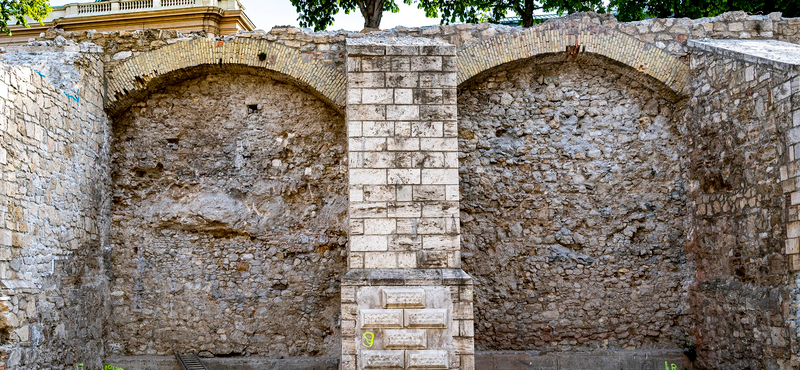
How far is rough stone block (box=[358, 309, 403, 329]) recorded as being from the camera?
5.57 meters

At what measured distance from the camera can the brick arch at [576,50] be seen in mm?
7340

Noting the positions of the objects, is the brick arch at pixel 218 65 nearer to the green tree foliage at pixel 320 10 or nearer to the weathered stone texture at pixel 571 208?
the weathered stone texture at pixel 571 208

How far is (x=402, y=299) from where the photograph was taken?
558 cm

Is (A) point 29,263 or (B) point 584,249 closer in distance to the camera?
(A) point 29,263

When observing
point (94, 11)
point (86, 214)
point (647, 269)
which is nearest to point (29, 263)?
point (86, 214)

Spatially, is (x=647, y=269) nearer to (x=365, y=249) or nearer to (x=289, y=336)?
(x=365, y=249)

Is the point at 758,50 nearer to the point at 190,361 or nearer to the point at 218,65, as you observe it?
the point at 218,65

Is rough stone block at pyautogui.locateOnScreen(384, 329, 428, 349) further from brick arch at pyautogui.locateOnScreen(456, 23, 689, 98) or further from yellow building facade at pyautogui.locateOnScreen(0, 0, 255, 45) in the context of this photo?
yellow building facade at pyautogui.locateOnScreen(0, 0, 255, 45)

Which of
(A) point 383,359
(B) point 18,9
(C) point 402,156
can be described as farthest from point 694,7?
(B) point 18,9

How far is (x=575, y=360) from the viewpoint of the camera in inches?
284

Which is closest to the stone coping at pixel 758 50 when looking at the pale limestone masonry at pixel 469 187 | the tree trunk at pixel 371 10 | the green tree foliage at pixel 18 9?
the pale limestone masonry at pixel 469 187

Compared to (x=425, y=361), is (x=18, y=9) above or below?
above

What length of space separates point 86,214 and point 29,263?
110 cm

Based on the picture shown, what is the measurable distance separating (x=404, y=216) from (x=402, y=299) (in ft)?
2.22
